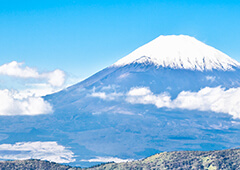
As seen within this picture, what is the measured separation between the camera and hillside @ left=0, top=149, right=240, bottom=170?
527ft

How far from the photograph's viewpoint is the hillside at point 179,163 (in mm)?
160625

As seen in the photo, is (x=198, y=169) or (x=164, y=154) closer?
(x=198, y=169)

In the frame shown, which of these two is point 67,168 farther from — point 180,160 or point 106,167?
point 180,160

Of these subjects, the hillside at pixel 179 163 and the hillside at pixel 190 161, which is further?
the hillside at pixel 179 163

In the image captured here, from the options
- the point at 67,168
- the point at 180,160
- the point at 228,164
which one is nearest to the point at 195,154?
the point at 180,160

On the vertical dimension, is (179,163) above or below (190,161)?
Result: below

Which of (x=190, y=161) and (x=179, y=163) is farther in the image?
(x=179, y=163)

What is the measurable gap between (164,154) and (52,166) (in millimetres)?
31505

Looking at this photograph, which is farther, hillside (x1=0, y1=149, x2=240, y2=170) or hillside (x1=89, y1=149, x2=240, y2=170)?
hillside (x1=0, y1=149, x2=240, y2=170)

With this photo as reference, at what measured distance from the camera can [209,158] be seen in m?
165

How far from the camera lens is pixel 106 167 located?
563 feet

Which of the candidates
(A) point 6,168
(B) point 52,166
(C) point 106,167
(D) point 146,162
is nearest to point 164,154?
(D) point 146,162

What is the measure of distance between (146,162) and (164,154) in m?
6.52

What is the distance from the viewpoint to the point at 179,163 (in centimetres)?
16838
